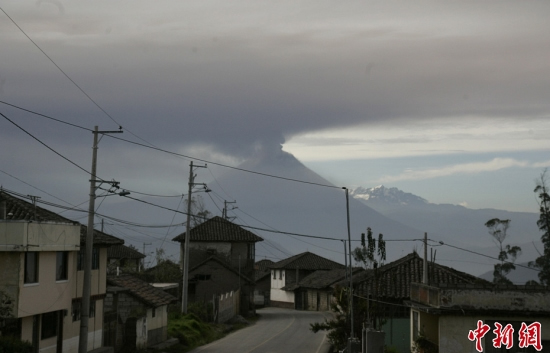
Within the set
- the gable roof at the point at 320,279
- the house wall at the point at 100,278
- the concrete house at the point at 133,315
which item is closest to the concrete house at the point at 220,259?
the gable roof at the point at 320,279

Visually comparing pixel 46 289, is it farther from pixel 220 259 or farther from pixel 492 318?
pixel 220 259

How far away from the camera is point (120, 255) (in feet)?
321

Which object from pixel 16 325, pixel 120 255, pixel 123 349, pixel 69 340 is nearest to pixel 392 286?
pixel 123 349

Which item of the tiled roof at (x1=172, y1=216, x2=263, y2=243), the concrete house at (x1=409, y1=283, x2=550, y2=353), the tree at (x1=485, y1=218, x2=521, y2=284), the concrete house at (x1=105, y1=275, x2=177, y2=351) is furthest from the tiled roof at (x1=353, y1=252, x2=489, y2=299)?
the tree at (x1=485, y1=218, x2=521, y2=284)

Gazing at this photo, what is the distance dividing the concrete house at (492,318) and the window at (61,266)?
1648cm

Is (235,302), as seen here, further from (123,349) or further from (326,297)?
(123,349)

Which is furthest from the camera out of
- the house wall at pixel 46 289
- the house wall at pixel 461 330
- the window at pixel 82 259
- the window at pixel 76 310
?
the window at pixel 82 259

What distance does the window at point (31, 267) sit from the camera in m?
32.0

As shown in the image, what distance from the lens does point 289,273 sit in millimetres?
101875

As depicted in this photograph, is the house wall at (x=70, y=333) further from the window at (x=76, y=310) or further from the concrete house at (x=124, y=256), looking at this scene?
the concrete house at (x=124, y=256)

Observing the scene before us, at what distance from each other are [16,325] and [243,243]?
49.1 m

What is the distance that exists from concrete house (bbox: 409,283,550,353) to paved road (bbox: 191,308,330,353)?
1364cm

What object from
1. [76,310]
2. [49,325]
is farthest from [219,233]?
[49,325]

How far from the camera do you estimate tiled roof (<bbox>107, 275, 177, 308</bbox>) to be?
42.9 metres
